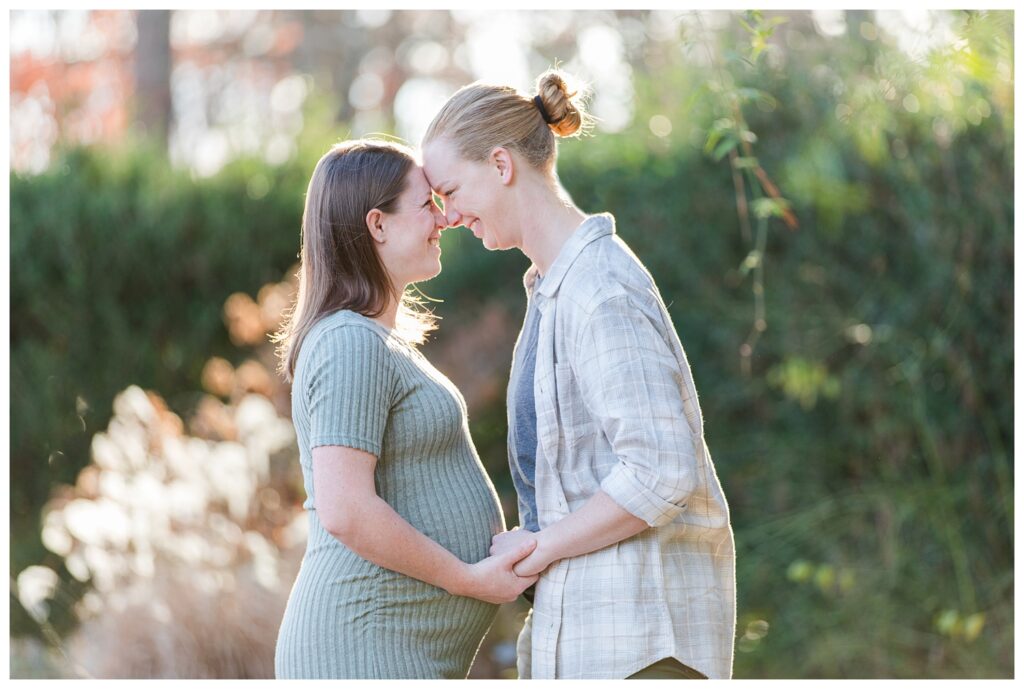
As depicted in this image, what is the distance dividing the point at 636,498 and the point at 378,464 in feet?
1.87

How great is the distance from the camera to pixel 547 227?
2457mm

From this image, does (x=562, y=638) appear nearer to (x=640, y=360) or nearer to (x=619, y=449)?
(x=619, y=449)

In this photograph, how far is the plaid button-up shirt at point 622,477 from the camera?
218cm

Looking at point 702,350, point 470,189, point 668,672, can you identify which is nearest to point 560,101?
point 470,189

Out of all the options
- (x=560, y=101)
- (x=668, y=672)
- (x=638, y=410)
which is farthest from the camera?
(x=560, y=101)

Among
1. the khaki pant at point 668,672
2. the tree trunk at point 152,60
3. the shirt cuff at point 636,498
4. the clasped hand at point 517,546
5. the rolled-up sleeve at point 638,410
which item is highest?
the tree trunk at point 152,60

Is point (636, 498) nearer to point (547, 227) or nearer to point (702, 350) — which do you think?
point (547, 227)

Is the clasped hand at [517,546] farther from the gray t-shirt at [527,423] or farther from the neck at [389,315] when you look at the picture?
the neck at [389,315]

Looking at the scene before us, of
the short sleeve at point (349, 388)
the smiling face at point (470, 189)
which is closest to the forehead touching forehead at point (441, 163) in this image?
the smiling face at point (470, 189)

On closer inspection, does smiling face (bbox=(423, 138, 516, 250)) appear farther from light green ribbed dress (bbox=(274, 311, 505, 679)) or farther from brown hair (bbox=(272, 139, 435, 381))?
light green ribbed dress (bbox=(274, 311, 505, 679))

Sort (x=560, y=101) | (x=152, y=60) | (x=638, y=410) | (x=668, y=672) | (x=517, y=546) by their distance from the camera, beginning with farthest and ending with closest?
(x=152, y=60), (x=560, y=101), (x=517, y=546), (x=668, y=672), (x=638, y=410)

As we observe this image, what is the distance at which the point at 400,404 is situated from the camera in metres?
2.40

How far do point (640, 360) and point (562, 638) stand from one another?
1.94ft

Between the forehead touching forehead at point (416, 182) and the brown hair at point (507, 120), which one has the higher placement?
the brown hair at point (507, 120)
